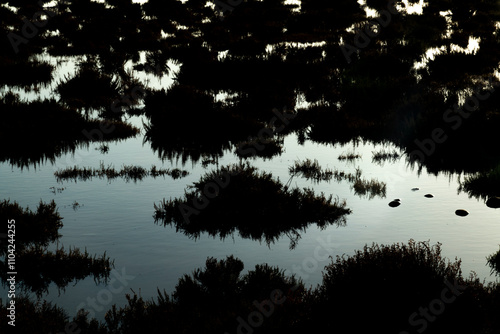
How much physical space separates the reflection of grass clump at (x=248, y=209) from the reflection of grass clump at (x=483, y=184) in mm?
2788

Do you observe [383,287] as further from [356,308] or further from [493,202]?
[493,202]

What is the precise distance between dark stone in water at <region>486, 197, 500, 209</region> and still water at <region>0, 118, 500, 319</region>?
237mm

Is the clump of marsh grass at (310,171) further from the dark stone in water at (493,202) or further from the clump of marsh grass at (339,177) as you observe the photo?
the dark stone in water at (493,202)

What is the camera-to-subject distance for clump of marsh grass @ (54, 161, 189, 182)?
12906 millimetres

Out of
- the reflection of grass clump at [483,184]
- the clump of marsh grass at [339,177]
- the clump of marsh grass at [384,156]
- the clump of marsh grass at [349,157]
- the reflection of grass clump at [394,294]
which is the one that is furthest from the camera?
the clump of marsh grass at [349,157]

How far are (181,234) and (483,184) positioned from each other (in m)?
6.16

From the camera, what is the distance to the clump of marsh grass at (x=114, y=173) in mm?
12906

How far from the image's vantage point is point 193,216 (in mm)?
10102

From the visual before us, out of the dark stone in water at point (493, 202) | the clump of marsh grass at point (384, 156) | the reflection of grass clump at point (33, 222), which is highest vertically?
the dark stone in water at point (493, 202)

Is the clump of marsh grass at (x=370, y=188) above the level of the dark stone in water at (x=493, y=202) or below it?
below

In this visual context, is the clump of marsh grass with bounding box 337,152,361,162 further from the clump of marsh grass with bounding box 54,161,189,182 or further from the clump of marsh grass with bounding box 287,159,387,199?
the clump of marsh grass with bounding box 54,161,189,182

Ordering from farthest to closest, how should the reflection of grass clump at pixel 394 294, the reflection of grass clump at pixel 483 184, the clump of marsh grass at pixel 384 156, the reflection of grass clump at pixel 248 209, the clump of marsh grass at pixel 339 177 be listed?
1. the clump of marsh grass at pixel 384 156
2. the clump of marsh grass at pixel 339 177
3. the reflection of grass clump at pixel 483 184
4. the reflection of grass clump at pixel 248 209
5. the reflection of grass clump at pixel 394 294

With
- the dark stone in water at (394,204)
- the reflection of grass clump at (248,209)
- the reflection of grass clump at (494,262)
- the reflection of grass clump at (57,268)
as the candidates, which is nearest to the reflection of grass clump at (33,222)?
the reflection of grass clump at (57,268)

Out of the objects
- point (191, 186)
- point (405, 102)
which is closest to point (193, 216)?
point (191, 186)
